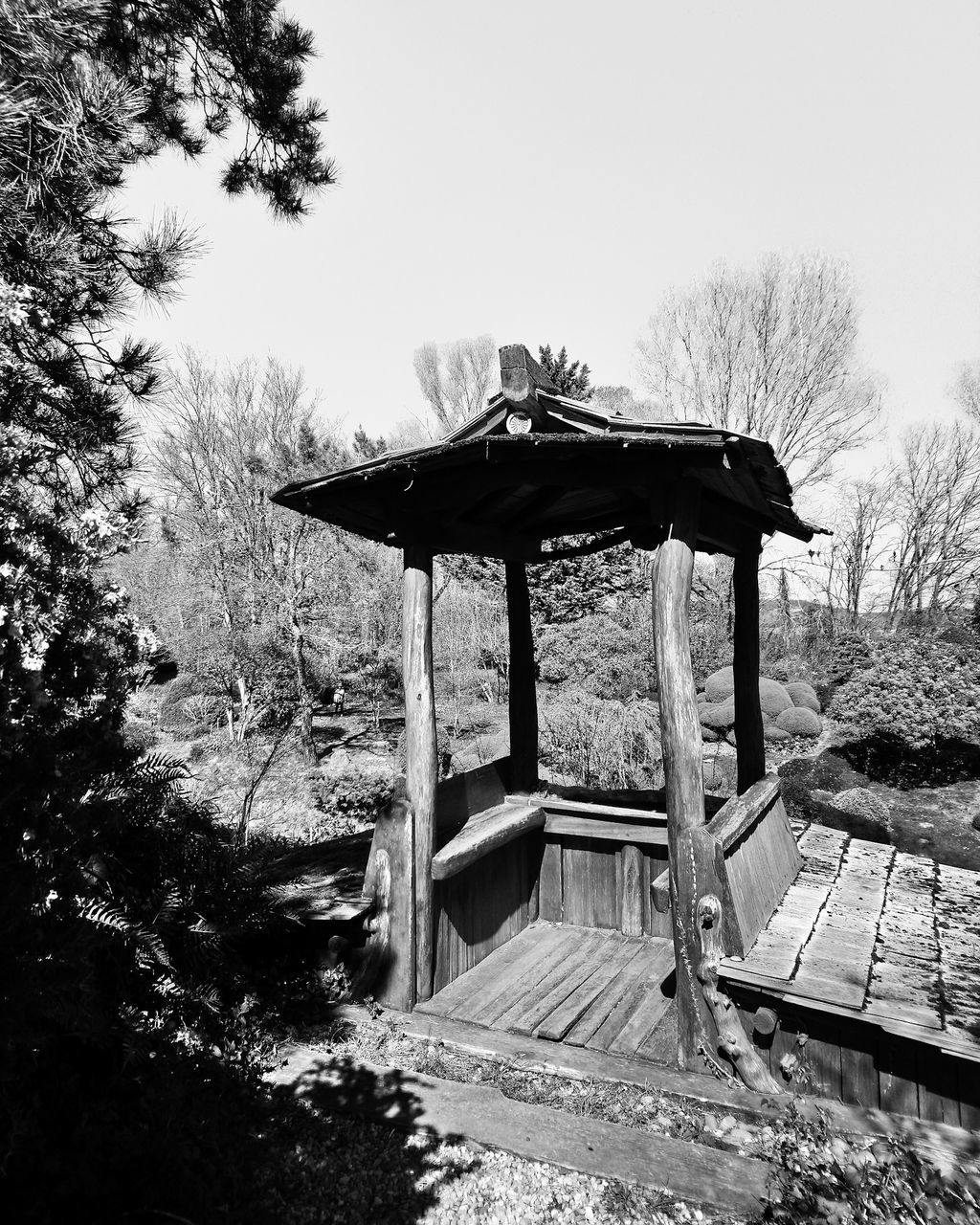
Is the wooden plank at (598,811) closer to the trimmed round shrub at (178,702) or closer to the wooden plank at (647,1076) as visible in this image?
the wooden plank at (647,1076)

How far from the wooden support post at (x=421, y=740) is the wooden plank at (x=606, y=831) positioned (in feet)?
4.35

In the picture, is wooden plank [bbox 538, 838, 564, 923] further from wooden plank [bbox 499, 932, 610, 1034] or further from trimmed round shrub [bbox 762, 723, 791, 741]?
trimmed round shrub [bbox 762, 723, 791, 741]

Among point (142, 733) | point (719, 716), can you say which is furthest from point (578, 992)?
point (719, 716)

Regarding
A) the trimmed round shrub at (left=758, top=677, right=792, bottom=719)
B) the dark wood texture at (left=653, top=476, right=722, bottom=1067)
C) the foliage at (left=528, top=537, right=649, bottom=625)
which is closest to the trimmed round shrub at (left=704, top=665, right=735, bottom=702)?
the trimmed round shrub at (left=758, top=677, right=792, bottom=719)

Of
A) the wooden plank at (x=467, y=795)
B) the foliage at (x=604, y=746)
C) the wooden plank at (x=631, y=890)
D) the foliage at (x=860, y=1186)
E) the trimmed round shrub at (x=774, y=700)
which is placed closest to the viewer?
the foliage at (x=860, y=1186)

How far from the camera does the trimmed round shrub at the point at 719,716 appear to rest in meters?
12.2

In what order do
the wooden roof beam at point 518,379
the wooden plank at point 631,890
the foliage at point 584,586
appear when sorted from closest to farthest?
the wooden roof beam at point 518,379, the wooden plank at point 631,890, the foliage at point 584,586

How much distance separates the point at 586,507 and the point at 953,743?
27.5 feet

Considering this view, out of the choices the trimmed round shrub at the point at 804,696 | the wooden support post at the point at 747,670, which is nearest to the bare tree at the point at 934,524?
the trimmed round shrub at the point at 804,696

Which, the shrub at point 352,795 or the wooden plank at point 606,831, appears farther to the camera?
the shrub at point 352,795

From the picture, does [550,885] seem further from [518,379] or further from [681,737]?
[518,379]

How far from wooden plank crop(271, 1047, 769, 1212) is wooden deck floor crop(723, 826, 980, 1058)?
0.76 metres

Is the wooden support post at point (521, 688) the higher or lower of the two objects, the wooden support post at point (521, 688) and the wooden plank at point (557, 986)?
the higher

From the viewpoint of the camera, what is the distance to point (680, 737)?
358 centimetres
